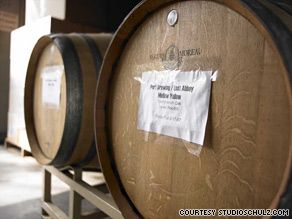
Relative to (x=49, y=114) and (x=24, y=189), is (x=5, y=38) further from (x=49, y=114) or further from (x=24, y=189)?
(x=49, y=114)

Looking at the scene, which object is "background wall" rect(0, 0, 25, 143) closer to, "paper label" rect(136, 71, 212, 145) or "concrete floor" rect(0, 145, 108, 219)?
"concrete floor" rect(0, 145, 108, 219)

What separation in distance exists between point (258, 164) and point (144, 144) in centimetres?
49

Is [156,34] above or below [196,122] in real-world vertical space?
above

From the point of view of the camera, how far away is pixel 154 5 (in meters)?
1.01

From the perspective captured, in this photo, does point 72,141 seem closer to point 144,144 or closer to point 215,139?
point 144,144

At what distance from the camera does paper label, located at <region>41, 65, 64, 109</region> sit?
1.76 metres

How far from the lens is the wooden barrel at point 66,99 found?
1.64 metres

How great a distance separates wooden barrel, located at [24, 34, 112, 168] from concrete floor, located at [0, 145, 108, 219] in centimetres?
78

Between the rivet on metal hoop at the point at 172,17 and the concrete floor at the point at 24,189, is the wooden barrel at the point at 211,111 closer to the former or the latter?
the rivet on metal hoop at the point at 172,17

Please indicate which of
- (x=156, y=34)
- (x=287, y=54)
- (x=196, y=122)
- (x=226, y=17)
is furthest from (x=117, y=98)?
(x=287, y=54)

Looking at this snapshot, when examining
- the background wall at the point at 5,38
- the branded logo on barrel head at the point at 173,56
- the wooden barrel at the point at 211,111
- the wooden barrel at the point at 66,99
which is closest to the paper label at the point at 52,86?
the wooden barrel at the point at 66,99

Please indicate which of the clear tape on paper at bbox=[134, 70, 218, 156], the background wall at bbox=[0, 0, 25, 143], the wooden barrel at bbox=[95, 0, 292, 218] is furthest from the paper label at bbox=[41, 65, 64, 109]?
the background wall at bbox=[0, 0, 25, 143]

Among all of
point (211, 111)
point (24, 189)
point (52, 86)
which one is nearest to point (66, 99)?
point (52, 86)

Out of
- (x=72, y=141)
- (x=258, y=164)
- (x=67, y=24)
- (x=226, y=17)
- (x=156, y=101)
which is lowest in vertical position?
(x=72, y=141)
